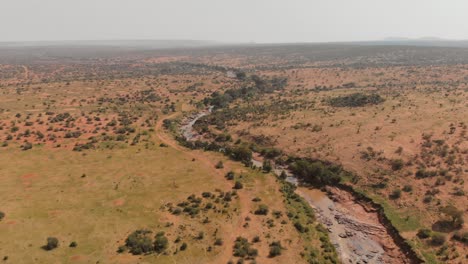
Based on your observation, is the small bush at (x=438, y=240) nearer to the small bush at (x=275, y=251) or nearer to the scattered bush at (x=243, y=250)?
the small bush at (x=275, y=251)

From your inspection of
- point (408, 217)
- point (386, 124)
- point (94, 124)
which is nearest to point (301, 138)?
point (386, 124)

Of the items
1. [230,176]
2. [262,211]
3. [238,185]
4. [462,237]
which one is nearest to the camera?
[462,237]

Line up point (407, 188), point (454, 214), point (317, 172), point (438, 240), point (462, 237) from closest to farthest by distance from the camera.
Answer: point (462, 237) < point (438, 240) < point (454, 214) < point (407, 188) < point (317, 172)

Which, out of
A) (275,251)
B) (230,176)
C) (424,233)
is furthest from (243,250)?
(424,233)

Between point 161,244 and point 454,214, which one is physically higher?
point 454,214

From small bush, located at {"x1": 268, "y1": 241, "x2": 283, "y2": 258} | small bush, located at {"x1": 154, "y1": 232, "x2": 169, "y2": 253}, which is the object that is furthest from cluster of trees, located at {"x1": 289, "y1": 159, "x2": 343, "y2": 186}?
small bush, located at {"x1": 154, "y1": 232, "x2": 169, "y2": 253}

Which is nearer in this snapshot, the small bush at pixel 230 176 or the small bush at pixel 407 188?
the small bush at pixel 407 188

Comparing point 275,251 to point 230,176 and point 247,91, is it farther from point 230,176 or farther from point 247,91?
point 247,91

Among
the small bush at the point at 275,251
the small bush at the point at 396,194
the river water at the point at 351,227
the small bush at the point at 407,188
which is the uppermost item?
the small bush at the point at 407,188

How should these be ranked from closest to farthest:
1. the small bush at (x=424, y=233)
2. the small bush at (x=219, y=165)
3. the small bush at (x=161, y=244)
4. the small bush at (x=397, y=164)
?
the small bush at (x=161, y=244)
the small bush at (x=424, y=233)
the small bush at (x=397, y=164)
the small bush at (x=219, y=165)

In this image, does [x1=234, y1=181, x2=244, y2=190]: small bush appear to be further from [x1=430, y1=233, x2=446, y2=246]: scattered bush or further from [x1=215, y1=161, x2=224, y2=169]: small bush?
[x1=430, y1=233, x2=446, y2=246]: scattered bush

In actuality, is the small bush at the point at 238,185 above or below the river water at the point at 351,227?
above

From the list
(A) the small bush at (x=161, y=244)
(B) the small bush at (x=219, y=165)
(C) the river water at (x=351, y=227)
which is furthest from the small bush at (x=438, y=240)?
(B) the small bush at (x=219, y=165)
